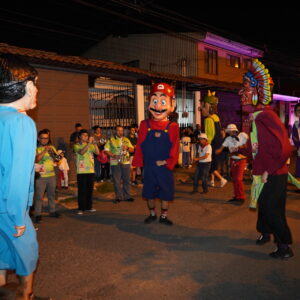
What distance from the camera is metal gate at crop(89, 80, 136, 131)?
11.2 meters

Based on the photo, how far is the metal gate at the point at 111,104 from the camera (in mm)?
11180

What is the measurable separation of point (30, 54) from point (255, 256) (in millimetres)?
6893

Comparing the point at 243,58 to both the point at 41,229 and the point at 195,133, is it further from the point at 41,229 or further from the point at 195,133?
the point at 41,229

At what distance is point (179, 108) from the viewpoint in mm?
15242

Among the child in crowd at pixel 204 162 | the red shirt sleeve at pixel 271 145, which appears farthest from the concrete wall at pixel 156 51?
the red shirt sleeve at pixel 271 145

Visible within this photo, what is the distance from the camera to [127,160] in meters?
7.32

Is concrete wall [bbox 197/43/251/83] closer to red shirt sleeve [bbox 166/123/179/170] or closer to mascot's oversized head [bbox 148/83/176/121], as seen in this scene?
mascot's oversized head [bbox 148/83/176/121]

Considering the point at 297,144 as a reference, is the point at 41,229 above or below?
below

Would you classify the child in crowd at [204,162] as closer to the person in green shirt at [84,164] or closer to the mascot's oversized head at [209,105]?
the mascot's oversized head at [209,105]

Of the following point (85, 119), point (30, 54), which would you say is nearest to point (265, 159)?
point (30, 54)

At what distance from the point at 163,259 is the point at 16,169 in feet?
8.33

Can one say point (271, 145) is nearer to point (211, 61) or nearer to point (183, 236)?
point (183, 236)

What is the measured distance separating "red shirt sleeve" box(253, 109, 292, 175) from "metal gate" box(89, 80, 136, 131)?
7.65 m

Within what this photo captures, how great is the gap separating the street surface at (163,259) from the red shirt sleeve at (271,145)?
45.9 inches
